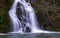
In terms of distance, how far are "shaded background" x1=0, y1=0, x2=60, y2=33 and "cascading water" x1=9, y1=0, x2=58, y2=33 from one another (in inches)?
16.7

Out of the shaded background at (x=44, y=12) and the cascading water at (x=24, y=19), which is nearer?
the cascading water at (x=24, y=19)

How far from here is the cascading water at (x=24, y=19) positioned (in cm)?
2427

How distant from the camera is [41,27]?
25.2 metres

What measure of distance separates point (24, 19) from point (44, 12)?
236cm

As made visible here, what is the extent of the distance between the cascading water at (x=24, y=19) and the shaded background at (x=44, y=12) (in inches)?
16.7

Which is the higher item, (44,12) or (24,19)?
(44,12)

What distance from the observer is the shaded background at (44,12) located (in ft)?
81.9

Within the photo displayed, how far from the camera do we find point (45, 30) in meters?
24.9

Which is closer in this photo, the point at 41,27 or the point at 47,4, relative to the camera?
the point at 41,27

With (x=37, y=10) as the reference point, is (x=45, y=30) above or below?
below

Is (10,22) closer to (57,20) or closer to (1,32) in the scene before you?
(1,32)

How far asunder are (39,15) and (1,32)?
4193mm

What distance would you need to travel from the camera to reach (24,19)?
24969 millimetres

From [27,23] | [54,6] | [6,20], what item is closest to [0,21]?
[6,20]
